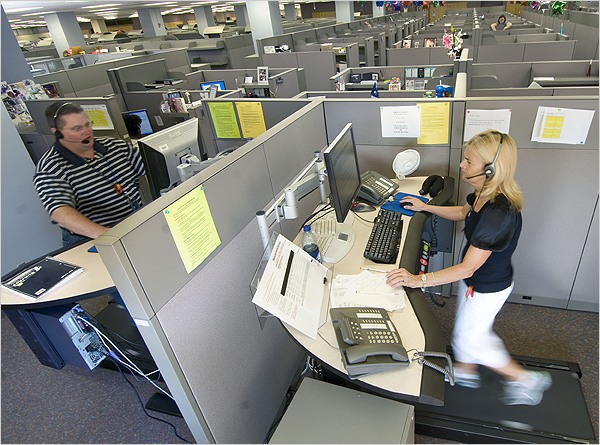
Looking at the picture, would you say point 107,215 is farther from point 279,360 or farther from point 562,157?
point 562,157

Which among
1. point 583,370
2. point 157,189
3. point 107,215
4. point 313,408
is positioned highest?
point 157,189

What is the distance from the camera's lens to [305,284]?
1.25m

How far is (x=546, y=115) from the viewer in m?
1.65

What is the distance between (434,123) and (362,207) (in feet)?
1.85

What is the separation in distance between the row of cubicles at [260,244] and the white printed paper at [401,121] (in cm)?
2

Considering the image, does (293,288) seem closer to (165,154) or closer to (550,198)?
(165,154)

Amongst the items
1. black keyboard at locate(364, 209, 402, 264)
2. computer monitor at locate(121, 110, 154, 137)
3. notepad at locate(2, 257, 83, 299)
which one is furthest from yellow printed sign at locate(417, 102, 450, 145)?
computer monitor at locate(121, 110, 154, 137)

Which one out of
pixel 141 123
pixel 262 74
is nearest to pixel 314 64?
pixel 262 74

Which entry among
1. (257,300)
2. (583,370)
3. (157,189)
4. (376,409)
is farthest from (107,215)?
(583,370)

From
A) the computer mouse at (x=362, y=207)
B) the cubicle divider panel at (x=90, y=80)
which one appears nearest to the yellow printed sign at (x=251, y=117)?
the computer mouse at (x=362, y=207)

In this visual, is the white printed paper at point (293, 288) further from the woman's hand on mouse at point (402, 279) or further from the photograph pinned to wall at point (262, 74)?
the photograph pinned to wall at point (262, 74)

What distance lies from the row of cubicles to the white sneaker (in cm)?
67

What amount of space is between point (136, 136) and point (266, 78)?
1342 mm

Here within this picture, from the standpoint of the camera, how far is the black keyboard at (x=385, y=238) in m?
1.42
